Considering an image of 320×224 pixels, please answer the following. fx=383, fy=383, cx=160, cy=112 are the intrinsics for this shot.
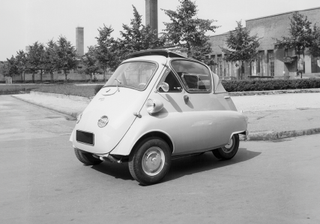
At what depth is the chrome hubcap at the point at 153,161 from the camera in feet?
17.9

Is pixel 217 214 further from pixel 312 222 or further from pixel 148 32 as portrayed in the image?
pixel 148 32

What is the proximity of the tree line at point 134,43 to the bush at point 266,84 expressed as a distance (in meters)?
5.83

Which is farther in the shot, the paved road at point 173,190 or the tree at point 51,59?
the tree at point 51,59

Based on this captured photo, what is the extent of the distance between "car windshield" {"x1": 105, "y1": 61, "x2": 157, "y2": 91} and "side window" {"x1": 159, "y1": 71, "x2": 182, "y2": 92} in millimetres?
252

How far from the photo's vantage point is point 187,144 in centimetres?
596

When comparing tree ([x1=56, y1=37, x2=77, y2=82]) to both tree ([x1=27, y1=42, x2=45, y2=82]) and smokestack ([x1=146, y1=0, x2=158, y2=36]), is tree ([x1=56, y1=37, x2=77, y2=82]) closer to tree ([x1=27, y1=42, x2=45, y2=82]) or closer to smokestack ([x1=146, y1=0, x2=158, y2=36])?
tree ([x1=27, y1=42, x2=45, y2=82])

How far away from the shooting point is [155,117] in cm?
558

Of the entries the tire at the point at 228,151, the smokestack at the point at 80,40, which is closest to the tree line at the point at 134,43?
the tire at the point at 228,151

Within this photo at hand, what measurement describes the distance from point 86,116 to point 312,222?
3519mm

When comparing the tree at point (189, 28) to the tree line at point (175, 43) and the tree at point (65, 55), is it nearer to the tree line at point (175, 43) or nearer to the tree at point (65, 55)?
the tree line at point (175, 43)

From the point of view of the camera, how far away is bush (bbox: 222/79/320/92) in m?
24.8

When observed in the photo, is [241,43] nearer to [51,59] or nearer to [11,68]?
[51,59]

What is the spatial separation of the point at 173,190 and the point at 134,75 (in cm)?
198

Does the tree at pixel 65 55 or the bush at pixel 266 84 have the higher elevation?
the tree at pixel 65 55
